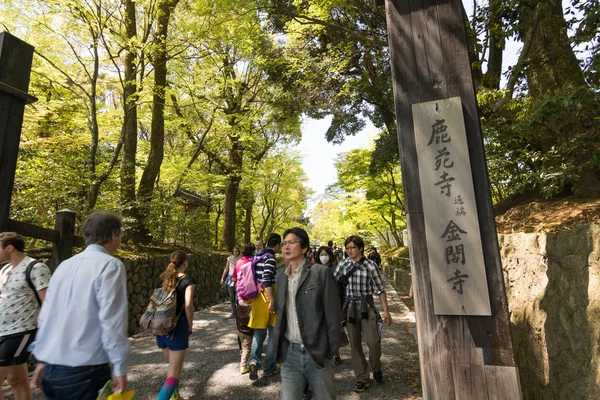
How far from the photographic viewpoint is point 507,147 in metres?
6.90

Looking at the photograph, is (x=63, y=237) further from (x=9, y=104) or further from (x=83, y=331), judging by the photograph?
(x=83, y=331)

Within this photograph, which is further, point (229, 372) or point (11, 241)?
point (229, 372)

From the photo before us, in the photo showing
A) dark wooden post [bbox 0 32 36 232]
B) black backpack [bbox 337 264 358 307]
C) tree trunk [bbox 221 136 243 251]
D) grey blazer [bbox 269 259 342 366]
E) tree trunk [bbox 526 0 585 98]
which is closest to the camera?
grey blazer [bbox 269 259 342 366]

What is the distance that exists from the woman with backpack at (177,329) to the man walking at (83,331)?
1376mm

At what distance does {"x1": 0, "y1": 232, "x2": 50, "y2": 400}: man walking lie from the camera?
9.09ft

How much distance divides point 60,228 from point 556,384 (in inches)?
238

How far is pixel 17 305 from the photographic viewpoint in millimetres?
2838

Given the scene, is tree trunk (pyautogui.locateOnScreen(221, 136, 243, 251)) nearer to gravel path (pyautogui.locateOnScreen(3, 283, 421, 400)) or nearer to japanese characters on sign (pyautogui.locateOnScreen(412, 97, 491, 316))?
gravel path (pyautogui.locateOnScreen(3, 283, 421, 400))

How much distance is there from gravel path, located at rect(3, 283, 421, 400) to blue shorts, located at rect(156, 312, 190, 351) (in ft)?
3.34

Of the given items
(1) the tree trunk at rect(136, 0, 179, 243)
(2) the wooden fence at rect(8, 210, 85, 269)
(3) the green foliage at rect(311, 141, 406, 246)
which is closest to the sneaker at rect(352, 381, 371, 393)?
(2) the wooden fence at rect(8, 210, 85, 269)

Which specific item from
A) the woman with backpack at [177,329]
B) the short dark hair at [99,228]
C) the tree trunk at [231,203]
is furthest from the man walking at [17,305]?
the tree trunk at [231,203]

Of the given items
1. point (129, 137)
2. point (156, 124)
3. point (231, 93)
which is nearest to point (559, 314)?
point (129, 137)

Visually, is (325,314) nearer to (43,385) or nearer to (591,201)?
(43,385)

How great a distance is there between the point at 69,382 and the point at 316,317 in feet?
5.09
